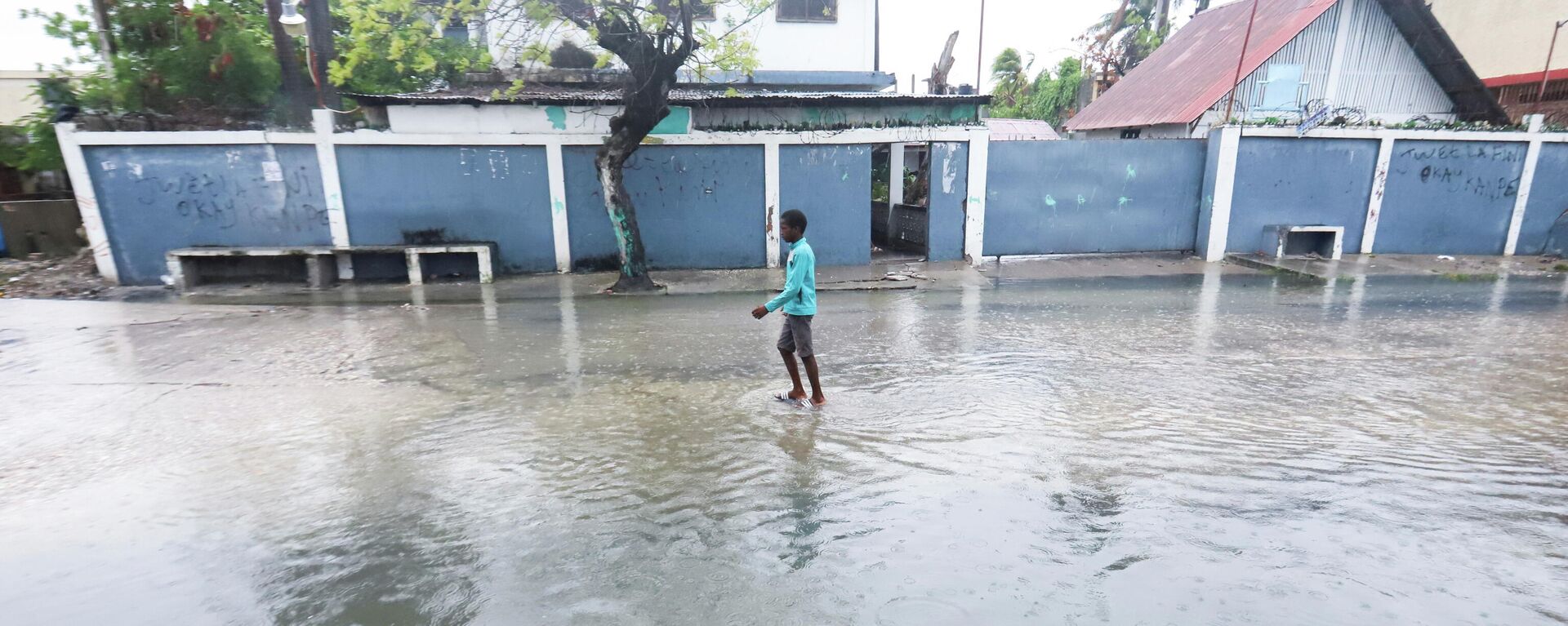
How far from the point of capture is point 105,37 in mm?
11977

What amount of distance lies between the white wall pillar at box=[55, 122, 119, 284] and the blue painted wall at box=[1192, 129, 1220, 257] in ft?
57.8

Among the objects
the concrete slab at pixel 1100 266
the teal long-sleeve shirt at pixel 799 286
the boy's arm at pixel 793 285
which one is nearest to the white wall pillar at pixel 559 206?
the concrete slab at pixel 1100 266

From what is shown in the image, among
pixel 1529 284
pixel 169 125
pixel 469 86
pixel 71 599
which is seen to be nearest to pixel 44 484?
pixel 71 599

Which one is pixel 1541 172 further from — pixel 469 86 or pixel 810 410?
pixel 469 86

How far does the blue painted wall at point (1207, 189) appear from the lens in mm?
12445

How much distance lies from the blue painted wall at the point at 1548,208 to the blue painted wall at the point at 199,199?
829 inches

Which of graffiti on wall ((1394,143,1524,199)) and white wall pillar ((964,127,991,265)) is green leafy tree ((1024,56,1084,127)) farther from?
white wall pillar ((964,127,991,265))

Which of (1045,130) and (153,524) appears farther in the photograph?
(1045,130)

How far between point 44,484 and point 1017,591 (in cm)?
518

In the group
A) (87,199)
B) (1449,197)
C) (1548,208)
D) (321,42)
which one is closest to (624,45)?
(321,42)

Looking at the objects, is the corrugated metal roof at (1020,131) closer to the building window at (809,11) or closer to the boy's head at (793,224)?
Result: the building window at (809,11)

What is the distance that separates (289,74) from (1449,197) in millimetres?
21057

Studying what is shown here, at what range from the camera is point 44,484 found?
3.96 meters

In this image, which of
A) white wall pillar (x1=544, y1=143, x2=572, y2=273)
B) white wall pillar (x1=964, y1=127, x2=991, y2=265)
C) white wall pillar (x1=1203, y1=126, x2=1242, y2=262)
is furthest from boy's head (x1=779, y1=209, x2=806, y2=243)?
white wall pillar (x1=1203, y1=126, x2=1242, y2=262)
